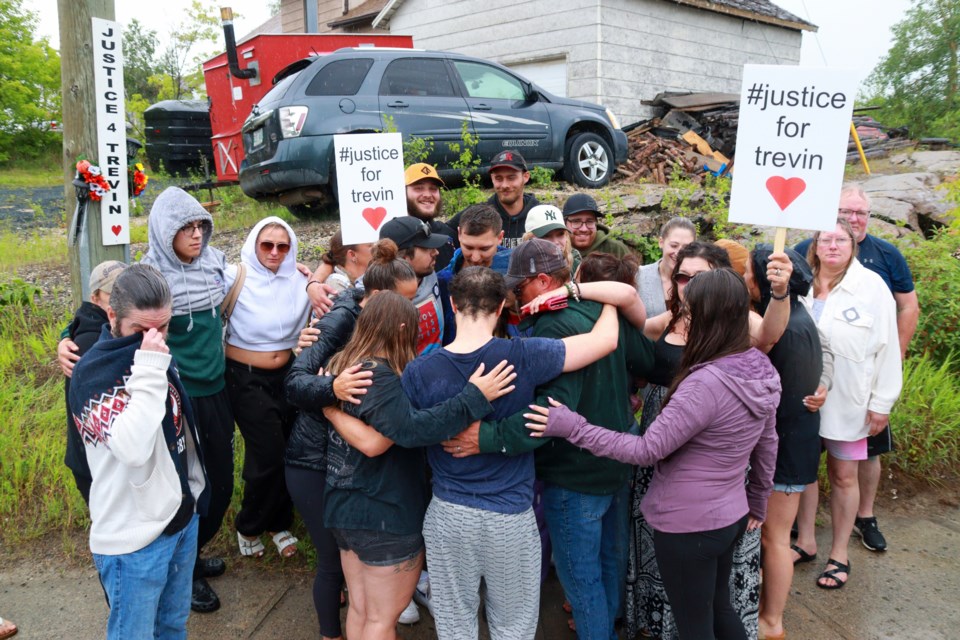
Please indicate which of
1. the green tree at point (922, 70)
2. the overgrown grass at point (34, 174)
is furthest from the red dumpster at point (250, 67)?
the green tree at point (922, 70)

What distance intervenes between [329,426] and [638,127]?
37.5ft

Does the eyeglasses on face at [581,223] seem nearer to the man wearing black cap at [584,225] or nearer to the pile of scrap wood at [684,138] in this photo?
the man wearing black cap at [584,225]

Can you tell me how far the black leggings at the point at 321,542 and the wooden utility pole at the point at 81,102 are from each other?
6.57ft

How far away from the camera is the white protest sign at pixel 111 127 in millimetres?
3572

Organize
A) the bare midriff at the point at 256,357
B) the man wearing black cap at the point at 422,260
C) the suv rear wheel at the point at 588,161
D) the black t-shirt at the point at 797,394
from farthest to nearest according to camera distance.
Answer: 1. the suv rear wheel at the point at 588,161
2. the bare midriff at the point at 256,357
3. the man wearing black cap at the point at 422,260
4. the black t-shirt at the point at 797,394

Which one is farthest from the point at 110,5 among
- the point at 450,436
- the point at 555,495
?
the point at 555,495

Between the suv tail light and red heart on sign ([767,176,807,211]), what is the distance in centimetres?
513

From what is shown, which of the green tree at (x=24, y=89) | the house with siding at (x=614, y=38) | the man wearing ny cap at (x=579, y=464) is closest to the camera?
the man wearing ny cap at (x=579, y=464)

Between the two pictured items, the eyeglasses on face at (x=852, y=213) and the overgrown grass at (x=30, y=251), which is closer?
the eyeglasses on face at (x=852, y=213)

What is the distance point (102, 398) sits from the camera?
85.4 inches

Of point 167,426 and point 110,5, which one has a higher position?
point 110,5

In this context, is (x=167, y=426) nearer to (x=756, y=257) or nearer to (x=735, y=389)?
(x=735, y=389)

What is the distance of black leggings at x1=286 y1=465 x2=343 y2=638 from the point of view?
8.80 ft

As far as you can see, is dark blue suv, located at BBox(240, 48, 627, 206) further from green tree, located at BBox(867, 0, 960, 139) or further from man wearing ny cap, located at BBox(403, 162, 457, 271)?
green tree, located at BBox(867, 0, 960, 139)
